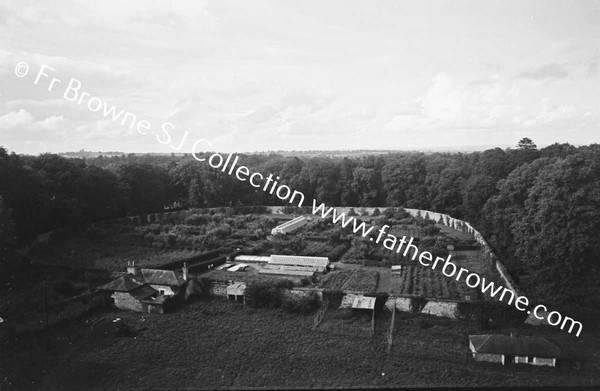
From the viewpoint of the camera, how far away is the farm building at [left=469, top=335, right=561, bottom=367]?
14.5 metres

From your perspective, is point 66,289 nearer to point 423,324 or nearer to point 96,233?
point 96,233

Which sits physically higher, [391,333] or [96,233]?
[96,233]

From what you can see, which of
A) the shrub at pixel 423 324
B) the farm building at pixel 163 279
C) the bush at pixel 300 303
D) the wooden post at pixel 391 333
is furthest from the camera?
the farm building at pixel 163 279

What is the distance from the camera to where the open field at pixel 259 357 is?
13.4 m

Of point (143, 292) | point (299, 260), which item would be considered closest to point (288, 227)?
point (299, 260)

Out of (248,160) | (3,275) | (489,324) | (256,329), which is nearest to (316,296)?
(256,329)

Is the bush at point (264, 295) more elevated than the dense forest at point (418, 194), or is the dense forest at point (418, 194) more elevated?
the dense forest at point (418, 194)

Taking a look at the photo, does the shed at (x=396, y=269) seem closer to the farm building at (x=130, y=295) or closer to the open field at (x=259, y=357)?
the open field at (x=259, y=357)

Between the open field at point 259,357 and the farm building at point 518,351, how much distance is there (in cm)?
37

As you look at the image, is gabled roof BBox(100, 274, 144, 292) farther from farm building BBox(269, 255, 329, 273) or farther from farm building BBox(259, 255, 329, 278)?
farm building BBox(269, 255, 329, 273)

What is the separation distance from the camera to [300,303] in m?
18.8

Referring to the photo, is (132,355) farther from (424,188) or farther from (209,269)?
(424,188)

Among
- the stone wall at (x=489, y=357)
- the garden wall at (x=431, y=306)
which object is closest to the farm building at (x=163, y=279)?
the garden wall at (x=431, y=306)

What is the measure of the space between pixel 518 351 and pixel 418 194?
31120 millimetres
